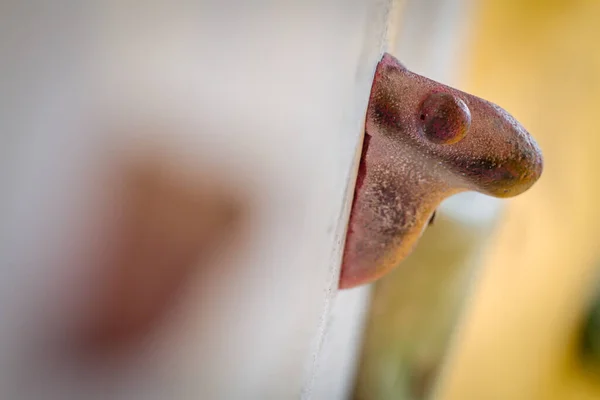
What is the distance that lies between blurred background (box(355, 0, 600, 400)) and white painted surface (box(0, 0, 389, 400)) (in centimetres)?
7

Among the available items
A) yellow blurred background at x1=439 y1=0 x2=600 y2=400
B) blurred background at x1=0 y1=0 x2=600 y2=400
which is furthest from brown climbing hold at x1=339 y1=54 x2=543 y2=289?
yellow blurred background at x1=439 y1=0 x2=600 y2=400

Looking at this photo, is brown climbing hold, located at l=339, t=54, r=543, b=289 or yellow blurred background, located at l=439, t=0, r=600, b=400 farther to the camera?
yellow blurred background, located at l=439, t=0, r=600, b=400

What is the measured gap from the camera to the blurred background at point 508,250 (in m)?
0.37

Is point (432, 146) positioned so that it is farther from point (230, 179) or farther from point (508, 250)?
point (508, 250)

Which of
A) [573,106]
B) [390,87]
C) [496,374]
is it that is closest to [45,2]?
[390,87]

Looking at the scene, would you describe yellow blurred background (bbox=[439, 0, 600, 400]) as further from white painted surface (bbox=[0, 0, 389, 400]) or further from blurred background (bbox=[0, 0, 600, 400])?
white painted surface (bbox=[0, 0, 389, 400])

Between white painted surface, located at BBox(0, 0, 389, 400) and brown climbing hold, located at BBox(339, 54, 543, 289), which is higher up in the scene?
brown climbing hold, located at BBox(339, 54, 543, 289)

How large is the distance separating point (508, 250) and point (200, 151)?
413 mm

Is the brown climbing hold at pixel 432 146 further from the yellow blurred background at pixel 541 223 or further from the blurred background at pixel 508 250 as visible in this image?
the yellow blurred background at pixel 541 223

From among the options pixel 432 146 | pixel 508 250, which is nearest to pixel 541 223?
pixel 508 250

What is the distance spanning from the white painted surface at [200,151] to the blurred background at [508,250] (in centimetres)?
7

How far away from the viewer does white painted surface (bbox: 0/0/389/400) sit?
0.11 meters

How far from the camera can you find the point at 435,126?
176mm

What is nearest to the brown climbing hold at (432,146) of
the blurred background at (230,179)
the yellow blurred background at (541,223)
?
the blurred background at (230,179)
